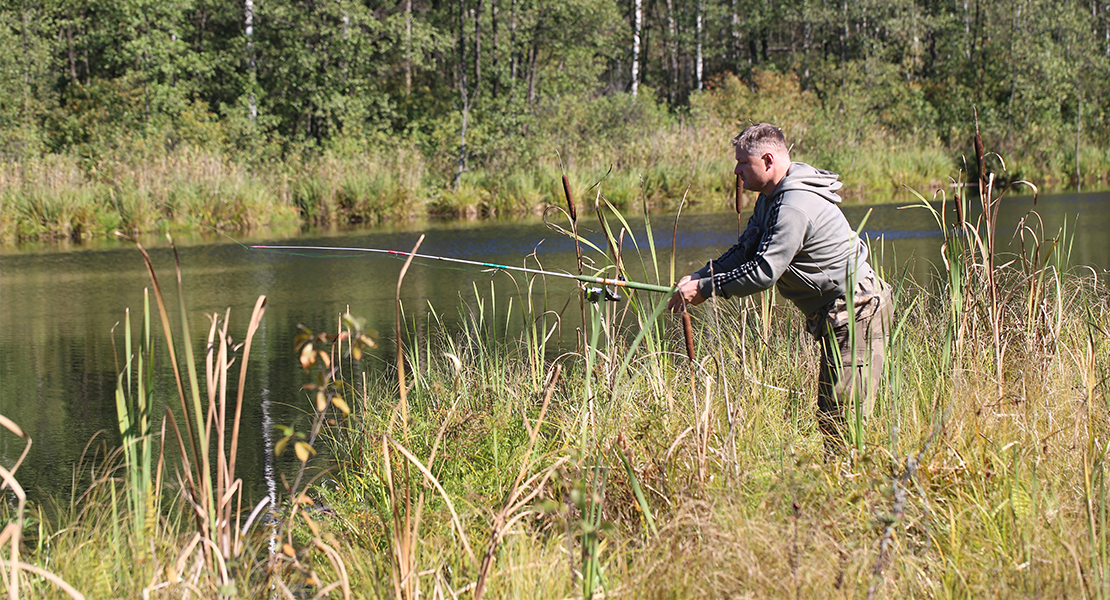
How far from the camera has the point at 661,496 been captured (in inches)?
112

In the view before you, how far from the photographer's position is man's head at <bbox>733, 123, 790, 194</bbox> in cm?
320

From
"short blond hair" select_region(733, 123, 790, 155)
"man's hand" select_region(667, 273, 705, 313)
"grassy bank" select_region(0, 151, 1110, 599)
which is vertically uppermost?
"short blond hair" select_region(733, 123, 790, 155)

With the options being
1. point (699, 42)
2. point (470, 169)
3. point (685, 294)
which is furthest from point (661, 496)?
point (699, 42)

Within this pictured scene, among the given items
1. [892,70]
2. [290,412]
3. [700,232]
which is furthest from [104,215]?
[892,70]

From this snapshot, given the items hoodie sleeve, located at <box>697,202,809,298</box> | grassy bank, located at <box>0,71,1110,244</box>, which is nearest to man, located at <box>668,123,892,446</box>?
hoodie sleeve, located at <box>697,202,809,298</box>

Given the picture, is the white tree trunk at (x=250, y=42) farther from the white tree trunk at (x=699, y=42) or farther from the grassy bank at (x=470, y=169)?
the white tree trunk at (x=699, y=42)

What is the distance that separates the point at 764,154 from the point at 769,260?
1.20 feet

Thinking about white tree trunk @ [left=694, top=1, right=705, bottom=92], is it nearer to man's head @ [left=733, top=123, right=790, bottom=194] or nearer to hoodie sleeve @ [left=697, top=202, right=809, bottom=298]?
man's head @ [left=733, top=123, right=790, bottom=194]

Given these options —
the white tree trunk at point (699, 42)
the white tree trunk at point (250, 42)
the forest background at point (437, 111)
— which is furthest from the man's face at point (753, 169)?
the white tree trunk at point (699, 42)

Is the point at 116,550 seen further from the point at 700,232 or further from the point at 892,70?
the point at 892,70

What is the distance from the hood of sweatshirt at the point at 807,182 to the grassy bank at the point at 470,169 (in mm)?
11286

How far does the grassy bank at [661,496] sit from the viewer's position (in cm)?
223

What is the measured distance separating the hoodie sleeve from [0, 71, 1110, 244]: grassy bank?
11255 millimetres

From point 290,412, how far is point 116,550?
2935 millimetres
